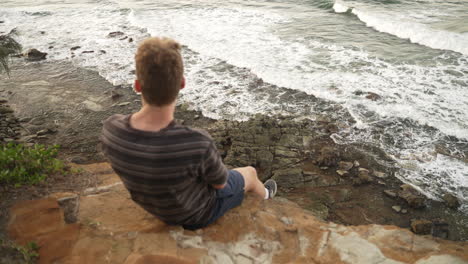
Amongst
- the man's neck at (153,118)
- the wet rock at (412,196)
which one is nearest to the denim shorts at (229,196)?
the man's neck at (153,118)

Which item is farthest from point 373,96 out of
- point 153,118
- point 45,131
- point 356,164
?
point 45,131

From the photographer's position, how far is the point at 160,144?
8.03ft

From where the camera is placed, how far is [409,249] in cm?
391

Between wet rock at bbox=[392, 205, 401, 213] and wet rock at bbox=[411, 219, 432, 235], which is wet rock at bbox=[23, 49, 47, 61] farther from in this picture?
wet rock at bbox=[411, 219, 432, 235]

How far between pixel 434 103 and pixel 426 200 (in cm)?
375

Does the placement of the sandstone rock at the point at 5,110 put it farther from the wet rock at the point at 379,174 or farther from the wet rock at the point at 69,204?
the wet rock at the point at 379,174

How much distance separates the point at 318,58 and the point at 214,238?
9425 mm

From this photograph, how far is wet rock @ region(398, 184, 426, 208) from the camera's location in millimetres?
5676

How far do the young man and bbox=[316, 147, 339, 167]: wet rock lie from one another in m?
4.09

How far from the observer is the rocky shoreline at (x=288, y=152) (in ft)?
18.4

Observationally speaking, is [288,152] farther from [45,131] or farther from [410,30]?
[410,30]

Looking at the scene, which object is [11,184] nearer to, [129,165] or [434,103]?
[129,165]

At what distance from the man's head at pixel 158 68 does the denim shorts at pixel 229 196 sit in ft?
4.50

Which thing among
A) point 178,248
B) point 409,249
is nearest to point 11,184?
point 178,248
